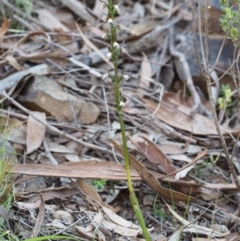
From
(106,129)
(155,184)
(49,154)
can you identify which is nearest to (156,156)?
(155,184)

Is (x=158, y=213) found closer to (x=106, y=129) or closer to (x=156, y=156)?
(x=156, y=156)

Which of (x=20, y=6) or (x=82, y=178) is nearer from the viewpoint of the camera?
(x=82, y=178)

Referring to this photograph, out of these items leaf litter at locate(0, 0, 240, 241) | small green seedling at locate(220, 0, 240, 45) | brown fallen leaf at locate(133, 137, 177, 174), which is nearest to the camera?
small green seedling at locate(220, 0, 240, 45)

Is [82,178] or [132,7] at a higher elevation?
[132,7]

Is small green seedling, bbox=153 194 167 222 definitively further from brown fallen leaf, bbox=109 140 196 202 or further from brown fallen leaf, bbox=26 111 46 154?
brown fallen leaf, bbox=26 111 46 154

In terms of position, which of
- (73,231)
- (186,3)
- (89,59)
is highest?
(186,3)

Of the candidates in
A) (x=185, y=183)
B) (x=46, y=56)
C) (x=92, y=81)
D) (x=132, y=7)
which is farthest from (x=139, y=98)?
(x=132, y=7)

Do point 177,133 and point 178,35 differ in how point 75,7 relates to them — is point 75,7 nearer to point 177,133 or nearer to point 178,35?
point 178,35

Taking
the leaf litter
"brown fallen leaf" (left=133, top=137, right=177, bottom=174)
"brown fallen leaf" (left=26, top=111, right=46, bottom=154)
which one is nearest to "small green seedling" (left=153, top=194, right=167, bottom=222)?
the leaf litter

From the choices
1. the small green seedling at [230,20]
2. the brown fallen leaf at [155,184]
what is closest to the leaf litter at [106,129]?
the brown fallen leaf at [155,184]
